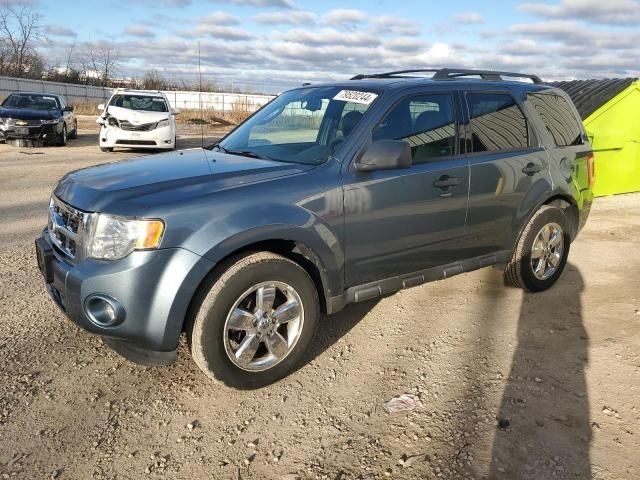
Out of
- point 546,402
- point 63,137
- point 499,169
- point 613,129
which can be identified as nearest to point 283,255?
point 546,402

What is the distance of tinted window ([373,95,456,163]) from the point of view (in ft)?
12.2

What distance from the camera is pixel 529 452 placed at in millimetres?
2688

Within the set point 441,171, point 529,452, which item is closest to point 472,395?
point 529,452

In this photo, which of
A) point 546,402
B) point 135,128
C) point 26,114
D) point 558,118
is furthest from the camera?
point 26,114

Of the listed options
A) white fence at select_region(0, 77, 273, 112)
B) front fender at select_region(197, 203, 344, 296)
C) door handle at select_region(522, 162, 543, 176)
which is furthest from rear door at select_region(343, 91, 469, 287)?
white fence at select_region(0, 77, 273, 112)

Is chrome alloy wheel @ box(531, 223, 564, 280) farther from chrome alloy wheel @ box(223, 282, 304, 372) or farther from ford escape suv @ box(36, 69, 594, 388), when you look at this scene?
chrome alloy wheel @ box(223, 282, 304, 372)

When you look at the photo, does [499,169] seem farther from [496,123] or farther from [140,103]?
[140,103]

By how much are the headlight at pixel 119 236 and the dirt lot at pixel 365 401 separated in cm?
88

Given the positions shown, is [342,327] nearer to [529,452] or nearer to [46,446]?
[529,452]

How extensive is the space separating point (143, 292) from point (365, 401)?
1393 millimetres

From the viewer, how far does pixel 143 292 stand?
279 cm

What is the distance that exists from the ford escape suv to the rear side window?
29mm

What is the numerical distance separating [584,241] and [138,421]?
5900 mm

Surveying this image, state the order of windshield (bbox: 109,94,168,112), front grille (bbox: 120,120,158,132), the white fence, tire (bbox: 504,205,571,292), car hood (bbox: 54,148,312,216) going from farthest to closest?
the white fence, windshield (bbox: 109,94,168,112), front grille (bbox: 120,120,158,132), tire (bbox: 504,205,571,292), car hood (bbox: 54,148,312,216)
